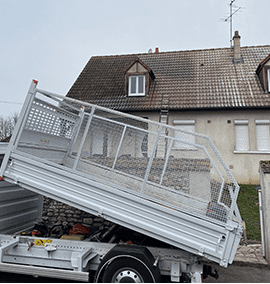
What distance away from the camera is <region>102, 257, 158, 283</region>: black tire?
389 centimetres

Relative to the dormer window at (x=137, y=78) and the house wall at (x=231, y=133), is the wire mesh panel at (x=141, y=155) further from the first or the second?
the dormer window at (x=137, y=78)

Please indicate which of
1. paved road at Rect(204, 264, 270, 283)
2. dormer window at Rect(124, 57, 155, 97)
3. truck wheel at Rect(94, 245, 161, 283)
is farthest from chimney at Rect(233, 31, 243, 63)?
truck wheel at Rect(94, 245, 161, 283)

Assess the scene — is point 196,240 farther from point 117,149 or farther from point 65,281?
point 65,281

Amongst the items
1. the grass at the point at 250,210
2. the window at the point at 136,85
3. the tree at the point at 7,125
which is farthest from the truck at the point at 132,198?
the tree at the point at 7,125

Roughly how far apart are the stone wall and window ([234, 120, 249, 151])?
31.9ft

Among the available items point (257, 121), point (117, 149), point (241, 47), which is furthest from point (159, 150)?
point (241, 47)

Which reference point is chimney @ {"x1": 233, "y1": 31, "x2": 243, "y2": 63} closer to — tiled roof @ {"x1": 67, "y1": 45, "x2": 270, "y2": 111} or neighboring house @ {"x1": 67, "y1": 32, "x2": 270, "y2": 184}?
neighboring house @ {"x1": 67, "y1": 32, "x2": 270, "y2": 184}

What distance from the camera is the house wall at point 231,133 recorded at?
45.2 ft

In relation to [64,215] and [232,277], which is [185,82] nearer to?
[64,215]

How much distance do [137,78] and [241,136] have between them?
683cm

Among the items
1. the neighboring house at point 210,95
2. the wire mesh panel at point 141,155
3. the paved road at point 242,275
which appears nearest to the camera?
the wire mesh panel at point 141,155

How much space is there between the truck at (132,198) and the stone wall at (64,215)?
2736 mm

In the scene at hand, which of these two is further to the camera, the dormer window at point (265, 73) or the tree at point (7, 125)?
the tree at point (7, 125)

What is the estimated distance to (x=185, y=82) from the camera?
1583cm
